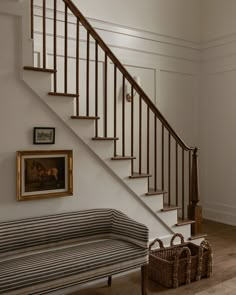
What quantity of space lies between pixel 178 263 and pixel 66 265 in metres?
1.22

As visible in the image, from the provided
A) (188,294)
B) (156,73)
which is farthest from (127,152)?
(188,294)

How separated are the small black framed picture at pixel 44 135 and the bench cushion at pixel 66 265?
938 mm

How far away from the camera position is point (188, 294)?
340cm

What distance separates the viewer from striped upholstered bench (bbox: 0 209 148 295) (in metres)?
2.70

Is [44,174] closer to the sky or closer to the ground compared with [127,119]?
closer to the ground

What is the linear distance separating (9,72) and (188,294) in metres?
2.52

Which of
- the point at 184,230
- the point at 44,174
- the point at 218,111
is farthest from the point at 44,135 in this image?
the point at 218,111

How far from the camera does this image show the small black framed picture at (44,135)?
3.26m

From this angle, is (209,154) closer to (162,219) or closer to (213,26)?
(213,26)

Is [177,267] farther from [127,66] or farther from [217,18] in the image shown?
[217,18]

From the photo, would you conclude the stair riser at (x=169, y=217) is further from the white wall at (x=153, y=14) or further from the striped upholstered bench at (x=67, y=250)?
the white wall at (x=153, y=14)

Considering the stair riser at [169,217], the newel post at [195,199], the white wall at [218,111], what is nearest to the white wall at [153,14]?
the white wall at [218,111]

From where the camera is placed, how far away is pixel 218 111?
620cm

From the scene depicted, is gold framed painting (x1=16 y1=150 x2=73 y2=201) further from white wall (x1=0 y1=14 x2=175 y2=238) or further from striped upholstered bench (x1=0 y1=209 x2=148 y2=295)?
striped upholstered bench (x1=0 y1=209 x2=148 y2=295)
